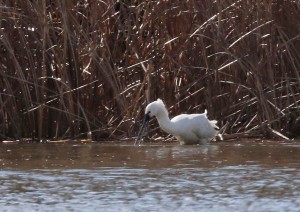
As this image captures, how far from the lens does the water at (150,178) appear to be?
21.1 ft

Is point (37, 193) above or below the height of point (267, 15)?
below

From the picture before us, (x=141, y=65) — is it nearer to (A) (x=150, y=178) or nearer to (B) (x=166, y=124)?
(B) (x=166, y=124)

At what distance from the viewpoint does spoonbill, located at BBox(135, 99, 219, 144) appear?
10.8 metres

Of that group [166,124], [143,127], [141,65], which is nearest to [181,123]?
[166,124]

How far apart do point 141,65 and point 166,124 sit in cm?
73

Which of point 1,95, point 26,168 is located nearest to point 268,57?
point 1,95

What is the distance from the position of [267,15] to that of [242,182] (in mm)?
3970

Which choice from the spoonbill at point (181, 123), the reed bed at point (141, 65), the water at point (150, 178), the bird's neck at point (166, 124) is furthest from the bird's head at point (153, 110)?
the water at point (150, 178)

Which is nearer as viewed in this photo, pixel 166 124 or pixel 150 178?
pixel 150 178

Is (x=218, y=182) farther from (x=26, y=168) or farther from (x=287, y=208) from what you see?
(x=26, y=168)

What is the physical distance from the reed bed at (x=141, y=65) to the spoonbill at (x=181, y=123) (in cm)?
22

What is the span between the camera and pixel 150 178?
24.9ft

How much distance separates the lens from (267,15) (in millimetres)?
10930

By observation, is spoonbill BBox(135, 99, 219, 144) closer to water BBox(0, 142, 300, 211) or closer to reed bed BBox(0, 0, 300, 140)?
reed bed BBox(0, 0, 300, 140)
